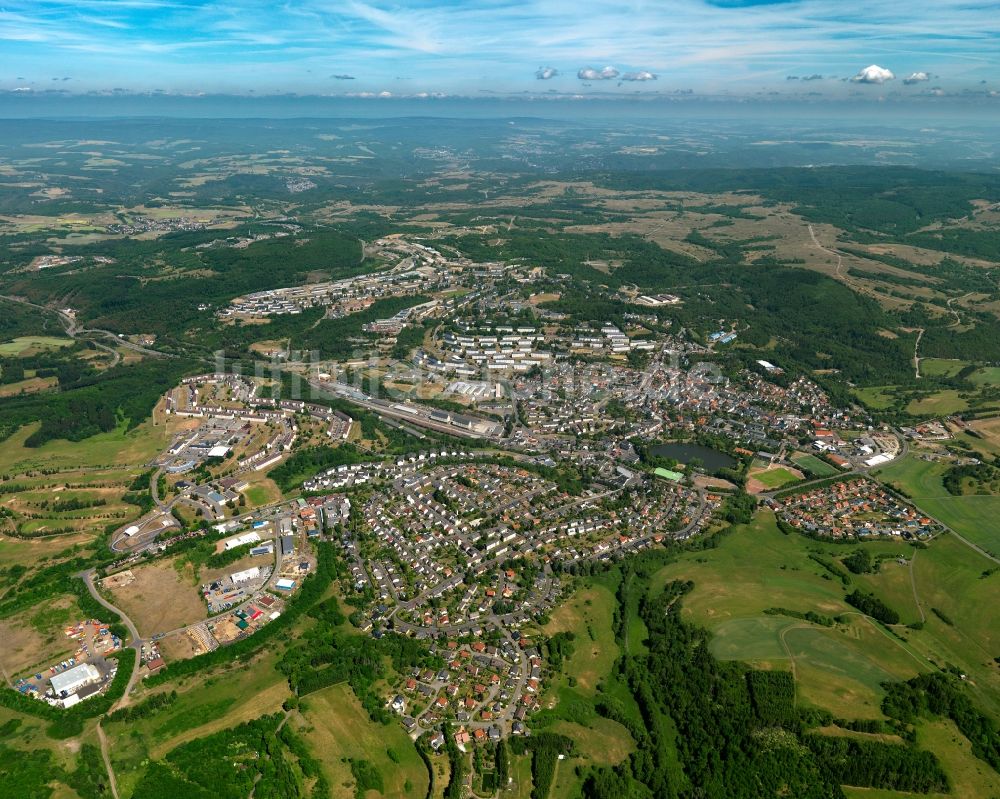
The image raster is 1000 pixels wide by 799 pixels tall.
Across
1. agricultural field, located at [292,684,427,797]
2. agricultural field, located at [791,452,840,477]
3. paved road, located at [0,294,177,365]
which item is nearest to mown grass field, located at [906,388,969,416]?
agricultural field, located at [791,452,840,477]

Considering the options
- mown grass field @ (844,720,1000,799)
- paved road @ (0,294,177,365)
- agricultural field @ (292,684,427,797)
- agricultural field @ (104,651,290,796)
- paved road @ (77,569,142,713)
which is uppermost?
paved road @ (0,294,177,365)

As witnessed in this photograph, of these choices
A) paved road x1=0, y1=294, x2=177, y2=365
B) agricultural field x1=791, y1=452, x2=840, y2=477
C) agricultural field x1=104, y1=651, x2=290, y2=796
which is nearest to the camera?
agricultural field x1=104, y1=651, x2=290, y2=796

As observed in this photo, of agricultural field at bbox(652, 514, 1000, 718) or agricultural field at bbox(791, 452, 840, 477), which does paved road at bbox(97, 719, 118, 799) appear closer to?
agricultural field at bbox(652, 514, 1000, 718)

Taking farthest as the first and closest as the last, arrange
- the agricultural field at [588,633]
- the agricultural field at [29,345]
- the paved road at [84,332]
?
the paved road at [84,332] → the agricultural field at [29,345] → the agricultural field at [588,633]

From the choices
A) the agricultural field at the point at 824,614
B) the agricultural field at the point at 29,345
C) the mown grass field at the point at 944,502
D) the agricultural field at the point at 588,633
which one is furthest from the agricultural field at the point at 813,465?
the agricultural field at the point at 29,345

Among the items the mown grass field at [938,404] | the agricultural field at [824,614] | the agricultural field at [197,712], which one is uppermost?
the agricultural field at [197,712]

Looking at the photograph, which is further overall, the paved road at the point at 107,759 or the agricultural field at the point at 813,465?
the agricultural field at the point at 813,465

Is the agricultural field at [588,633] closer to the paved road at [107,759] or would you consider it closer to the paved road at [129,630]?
the paved road at [107,759]

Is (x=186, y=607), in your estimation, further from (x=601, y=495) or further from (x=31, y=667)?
(x=601, y=495)
